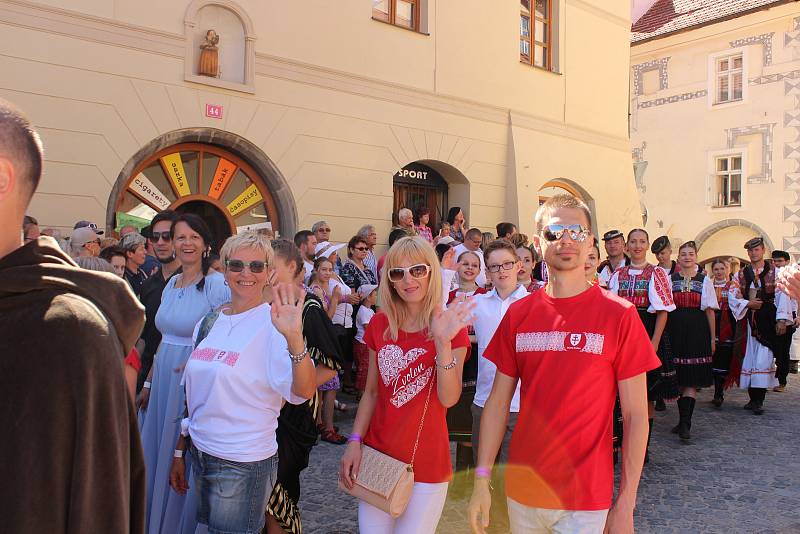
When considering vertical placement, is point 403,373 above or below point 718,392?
above

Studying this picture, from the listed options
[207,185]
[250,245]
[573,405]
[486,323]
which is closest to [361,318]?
[207,185]

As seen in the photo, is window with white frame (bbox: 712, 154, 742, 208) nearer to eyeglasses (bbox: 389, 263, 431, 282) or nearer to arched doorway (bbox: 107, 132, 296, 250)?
arched doorway (bbox: 107, 132, 296, 250)

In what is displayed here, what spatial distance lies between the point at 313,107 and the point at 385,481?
8638mm

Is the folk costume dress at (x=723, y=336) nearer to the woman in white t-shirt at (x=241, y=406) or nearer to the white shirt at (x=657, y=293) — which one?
the white shirt at (x=657, y=293)

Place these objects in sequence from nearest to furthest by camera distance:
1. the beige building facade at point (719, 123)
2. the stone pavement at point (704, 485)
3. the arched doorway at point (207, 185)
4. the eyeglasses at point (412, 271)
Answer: the eyeglasses at point (412, 271), the stone pavement at point (704, 485), the arched doorway at point (207, 185), the beige building facade at point (719, 123)

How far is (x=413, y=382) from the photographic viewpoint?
10.1 feet

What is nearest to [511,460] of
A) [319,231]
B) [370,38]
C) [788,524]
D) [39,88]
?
[788,524]

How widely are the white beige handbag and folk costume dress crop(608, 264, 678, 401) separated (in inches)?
162

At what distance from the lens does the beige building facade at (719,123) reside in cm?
2133

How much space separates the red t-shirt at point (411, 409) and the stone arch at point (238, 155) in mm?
6704

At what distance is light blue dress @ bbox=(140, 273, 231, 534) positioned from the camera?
146 inches

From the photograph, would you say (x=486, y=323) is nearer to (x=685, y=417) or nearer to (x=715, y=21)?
(x=685, y=417)

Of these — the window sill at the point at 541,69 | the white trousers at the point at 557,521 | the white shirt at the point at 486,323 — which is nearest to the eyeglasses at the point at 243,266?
the white trousers at the point at 557,521

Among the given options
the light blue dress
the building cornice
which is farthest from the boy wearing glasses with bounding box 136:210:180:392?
the building cornice
